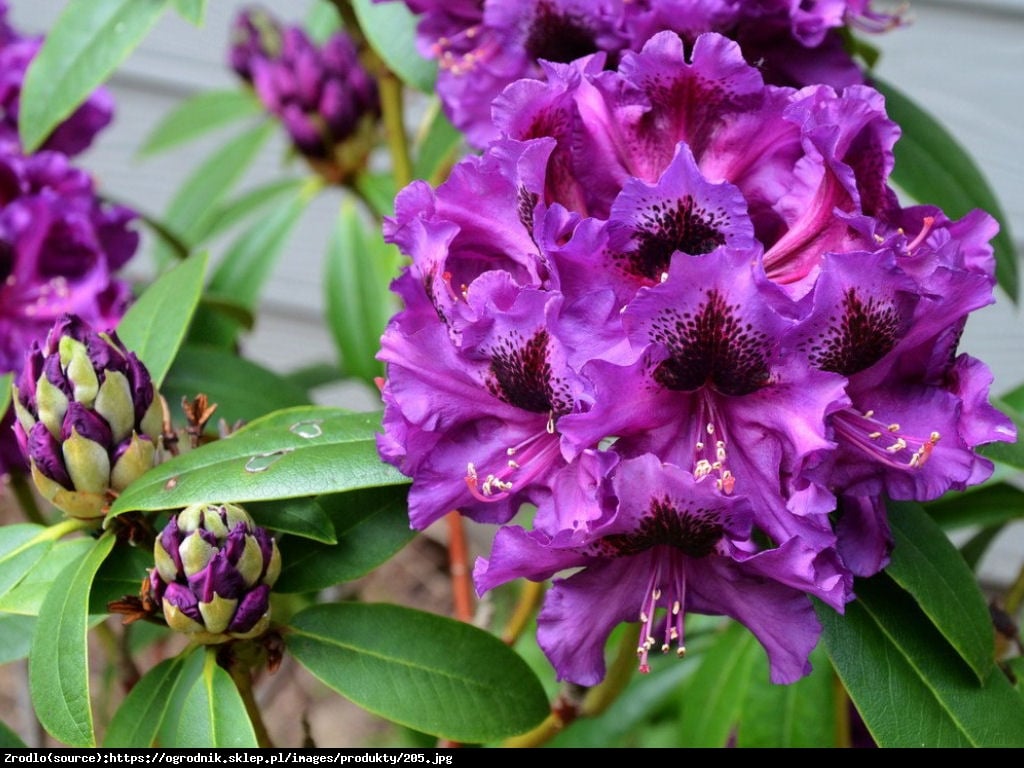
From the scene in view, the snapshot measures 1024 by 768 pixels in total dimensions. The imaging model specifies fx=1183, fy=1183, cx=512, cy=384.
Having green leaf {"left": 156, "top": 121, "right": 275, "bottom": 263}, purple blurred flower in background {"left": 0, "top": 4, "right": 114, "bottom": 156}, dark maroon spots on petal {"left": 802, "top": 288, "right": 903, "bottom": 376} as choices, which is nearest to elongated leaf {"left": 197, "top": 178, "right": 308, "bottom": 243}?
green leaf {"left": 156, "top": 121, "right": 275, "bottom": 263}

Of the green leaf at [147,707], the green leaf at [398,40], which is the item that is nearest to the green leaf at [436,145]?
the green leaf at [398,40]

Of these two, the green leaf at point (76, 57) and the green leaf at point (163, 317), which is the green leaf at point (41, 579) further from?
the green leaf at point (76, 57)

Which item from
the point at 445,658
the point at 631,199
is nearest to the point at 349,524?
the point at 445,658

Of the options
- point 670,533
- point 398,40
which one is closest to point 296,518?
point 670,533

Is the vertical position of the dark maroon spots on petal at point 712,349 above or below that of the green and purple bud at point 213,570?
above

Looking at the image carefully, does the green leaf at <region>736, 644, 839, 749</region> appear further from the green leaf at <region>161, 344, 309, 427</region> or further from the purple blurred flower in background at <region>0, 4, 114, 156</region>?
the purple blurred flower in background at <region>0, 4, 114, 156</region>

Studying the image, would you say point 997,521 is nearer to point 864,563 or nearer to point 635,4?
point 864,563
